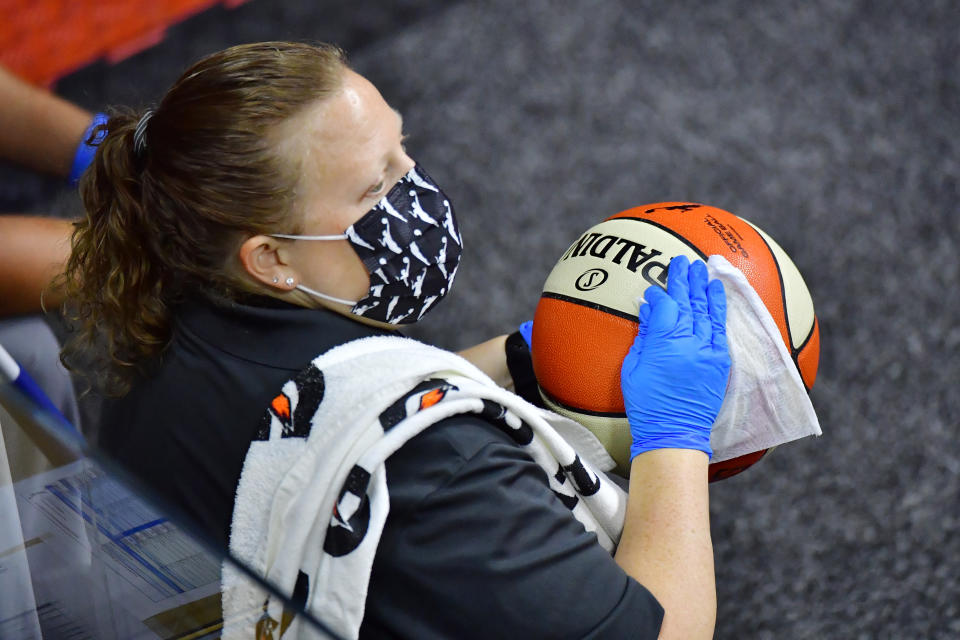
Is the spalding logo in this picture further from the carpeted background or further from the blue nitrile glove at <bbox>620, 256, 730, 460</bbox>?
the carpeted background

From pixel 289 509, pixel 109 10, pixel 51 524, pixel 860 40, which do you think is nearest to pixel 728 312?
pixel 289 509

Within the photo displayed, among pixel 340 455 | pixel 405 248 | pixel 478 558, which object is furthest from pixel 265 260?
pixel 478 558

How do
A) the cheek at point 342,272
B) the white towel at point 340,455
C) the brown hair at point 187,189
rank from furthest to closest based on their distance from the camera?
the cheek at point 342,272 → the brown hair at point 187,189 → the white towel at point 340,455

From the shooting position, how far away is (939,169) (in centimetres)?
285

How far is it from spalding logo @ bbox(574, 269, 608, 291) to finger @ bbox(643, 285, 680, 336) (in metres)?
0.08

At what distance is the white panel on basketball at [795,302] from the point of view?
4.90 ft

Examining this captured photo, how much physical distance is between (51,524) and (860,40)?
3108 millimetres

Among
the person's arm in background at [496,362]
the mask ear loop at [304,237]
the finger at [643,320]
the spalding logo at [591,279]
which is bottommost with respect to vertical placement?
the person's arm in background at [496,362]

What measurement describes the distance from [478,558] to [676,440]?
43 centimetres

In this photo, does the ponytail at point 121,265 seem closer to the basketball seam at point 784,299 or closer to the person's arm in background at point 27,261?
the person's arm in background at point 27,261

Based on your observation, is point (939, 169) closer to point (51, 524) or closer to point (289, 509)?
point (289, 509)

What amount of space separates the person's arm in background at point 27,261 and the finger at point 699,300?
1196mm

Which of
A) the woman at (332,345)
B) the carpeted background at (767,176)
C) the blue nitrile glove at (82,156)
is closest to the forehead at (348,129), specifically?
the woman at (332,345)

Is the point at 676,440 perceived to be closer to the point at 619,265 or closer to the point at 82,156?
the point at 619,265
